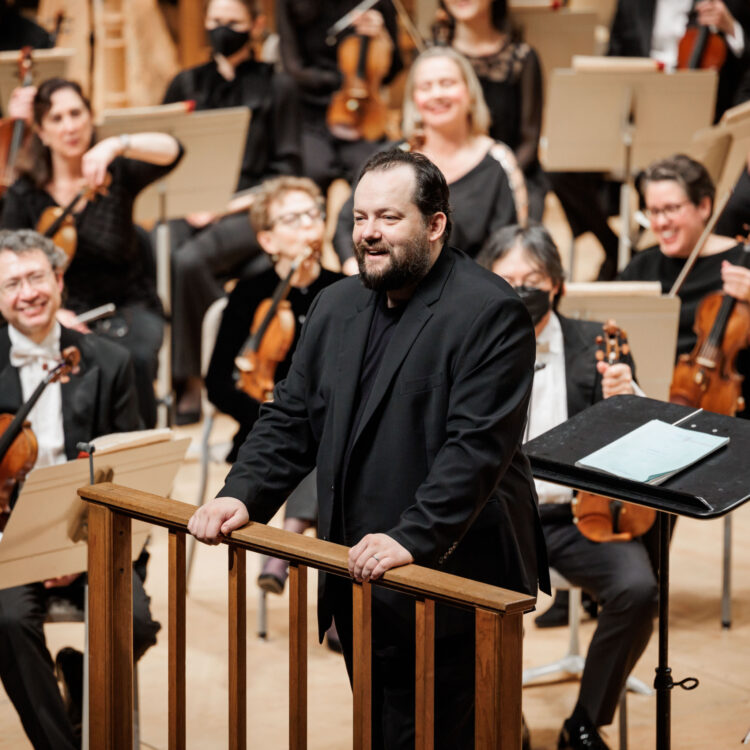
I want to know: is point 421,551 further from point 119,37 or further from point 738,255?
point 119,37

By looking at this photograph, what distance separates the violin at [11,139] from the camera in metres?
4.55

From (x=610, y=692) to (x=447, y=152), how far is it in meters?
1.95

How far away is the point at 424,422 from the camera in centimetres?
222

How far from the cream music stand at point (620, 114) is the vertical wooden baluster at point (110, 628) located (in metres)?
3.01

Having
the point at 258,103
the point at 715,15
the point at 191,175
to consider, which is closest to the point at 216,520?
the point at 191,175

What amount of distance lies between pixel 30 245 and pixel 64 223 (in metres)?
0.90

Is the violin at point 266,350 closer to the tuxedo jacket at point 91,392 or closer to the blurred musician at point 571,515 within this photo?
the tuxedo jacket at point 91,392

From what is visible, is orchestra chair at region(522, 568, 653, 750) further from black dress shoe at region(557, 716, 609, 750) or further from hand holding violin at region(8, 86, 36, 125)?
hand holding violin at region(8, 86, 36, 125)

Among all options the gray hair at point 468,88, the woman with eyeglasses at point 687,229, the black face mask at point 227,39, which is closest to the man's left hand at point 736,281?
the woman with eyeglasses at point 687,229

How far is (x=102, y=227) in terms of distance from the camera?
4309 mm

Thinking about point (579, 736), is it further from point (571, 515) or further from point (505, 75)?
point (505, 75)

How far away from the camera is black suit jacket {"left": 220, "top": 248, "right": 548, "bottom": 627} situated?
213cm

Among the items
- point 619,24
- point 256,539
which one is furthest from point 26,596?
point 619,24

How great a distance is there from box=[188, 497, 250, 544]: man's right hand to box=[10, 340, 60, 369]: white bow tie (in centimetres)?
110
